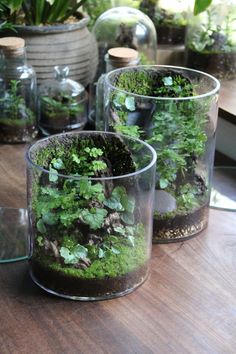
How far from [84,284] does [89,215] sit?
3.9 inches

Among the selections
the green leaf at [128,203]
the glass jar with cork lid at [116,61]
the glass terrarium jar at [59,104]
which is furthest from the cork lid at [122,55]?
the green leaf at [128,203]

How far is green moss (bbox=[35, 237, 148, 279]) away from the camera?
2.93ft

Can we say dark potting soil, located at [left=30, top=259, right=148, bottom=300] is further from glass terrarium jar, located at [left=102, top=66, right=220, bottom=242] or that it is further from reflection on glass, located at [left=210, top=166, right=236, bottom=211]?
reflection on glass, located at [left=210, top=166, right=236, bottom=211]

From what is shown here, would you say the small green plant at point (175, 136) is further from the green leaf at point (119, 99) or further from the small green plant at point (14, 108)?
the small green plant at point (14, 108)

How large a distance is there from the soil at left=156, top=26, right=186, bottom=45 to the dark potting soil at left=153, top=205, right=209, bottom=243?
0.76 m

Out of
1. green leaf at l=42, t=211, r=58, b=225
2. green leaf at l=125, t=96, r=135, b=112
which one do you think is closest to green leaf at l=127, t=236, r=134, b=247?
green leaf at l=42, t=211, r=58, b=225

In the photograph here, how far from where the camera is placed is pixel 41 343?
0.83m

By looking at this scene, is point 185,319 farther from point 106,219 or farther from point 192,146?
point 192,146

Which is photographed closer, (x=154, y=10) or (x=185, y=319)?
(x=185, y=319)

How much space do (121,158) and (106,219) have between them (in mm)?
120

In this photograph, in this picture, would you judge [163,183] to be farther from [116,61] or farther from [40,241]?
[116,61]

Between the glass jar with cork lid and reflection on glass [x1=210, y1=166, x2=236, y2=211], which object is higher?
the glass jar with cork lid

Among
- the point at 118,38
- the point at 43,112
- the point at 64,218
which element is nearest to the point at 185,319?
the point at 64,218

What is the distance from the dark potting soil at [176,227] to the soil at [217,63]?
56 centimetres
